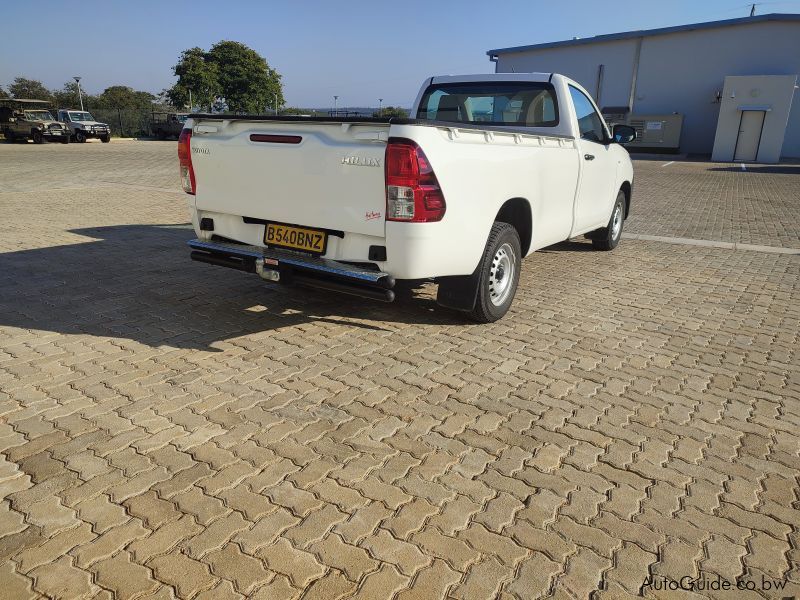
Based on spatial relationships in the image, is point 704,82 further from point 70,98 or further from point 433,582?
point 70,98

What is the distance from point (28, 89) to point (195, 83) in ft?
110

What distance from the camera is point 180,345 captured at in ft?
13.7

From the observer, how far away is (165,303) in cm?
510

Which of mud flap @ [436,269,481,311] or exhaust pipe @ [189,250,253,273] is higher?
exhaust pipe @ [189,250,253,273]

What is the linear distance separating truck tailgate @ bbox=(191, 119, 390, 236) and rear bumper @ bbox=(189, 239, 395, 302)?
0.26m

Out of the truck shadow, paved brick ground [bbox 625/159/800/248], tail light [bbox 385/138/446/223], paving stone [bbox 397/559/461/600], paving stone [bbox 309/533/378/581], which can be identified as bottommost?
paved brick ground [bbox 625/159/800/248]

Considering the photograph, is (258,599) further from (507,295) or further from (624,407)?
(507,295)

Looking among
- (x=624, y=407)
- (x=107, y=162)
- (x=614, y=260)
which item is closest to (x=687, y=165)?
(x=614, y=260)

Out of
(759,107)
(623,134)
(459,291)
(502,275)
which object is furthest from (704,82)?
(459,291)

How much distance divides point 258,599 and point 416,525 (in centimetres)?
70

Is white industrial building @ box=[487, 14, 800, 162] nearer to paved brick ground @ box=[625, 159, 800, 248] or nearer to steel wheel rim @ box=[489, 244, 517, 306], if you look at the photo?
paved brick ground @ box=[625, 159, 800, 248]

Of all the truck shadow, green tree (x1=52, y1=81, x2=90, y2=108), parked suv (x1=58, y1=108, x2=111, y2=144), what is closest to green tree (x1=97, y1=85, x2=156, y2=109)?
green tree (x1=52, y1=81, x2=90, y2=108)

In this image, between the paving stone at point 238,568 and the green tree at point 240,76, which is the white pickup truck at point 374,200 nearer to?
the paving stone at point 238,568

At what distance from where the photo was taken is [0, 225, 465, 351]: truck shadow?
4.51m
